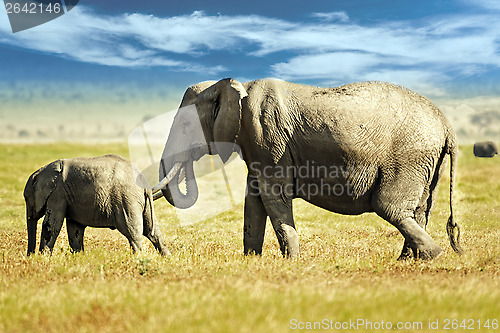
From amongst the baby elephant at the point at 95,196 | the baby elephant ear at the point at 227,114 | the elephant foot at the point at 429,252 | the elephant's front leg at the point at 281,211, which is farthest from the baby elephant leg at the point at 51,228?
the elephant foot at the point at 429,252

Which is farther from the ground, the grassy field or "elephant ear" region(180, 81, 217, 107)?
"elephant ear" region(180, 81, 217, 107)

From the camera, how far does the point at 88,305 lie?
16.8 feet

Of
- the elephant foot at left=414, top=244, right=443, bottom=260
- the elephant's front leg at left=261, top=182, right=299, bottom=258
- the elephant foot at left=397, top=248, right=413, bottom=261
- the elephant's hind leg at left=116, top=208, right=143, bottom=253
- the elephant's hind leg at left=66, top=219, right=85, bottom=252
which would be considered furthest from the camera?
the elephant's hind leg at left=66, top=219, right=85, bottom=252

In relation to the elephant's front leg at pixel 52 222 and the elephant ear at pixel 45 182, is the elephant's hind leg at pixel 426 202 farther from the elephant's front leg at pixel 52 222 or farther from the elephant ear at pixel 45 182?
the elephant ear at pixel 45 182

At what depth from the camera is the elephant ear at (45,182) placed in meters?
9.23

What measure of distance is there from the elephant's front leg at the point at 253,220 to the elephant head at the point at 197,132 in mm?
843

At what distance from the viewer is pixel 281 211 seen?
8.03 metres

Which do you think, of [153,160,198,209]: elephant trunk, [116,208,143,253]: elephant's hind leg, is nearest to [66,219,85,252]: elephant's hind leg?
[116,208,143,253]: elephant's hind leg

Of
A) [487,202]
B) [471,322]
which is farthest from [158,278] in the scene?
[487,202]

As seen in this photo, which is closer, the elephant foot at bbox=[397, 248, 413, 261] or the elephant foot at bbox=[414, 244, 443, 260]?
the elephant foot at bbox=[414, 244, 443, 260]

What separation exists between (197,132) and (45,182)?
318 cm

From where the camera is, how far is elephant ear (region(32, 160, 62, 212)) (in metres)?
9.23

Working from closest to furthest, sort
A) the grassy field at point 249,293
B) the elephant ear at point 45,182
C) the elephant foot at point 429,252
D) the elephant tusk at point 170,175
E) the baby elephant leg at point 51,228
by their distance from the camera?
the grassy field at point 249,293, the elephant foot at point 429,252, the elephant tusk at point 170,175, the baby elephant leg at point 51,228, the elephant ear at point 45,182

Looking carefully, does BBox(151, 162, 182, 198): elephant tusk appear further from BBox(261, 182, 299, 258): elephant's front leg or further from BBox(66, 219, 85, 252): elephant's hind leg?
BBox(66, 219, 85, 252): elephant's hind leg
